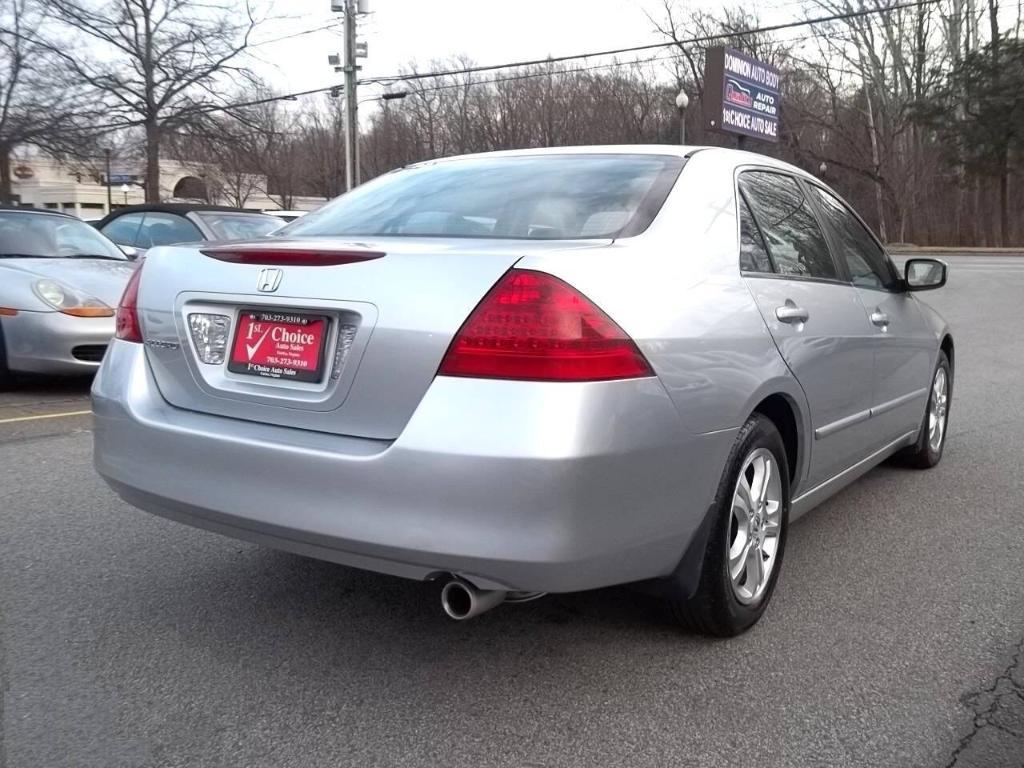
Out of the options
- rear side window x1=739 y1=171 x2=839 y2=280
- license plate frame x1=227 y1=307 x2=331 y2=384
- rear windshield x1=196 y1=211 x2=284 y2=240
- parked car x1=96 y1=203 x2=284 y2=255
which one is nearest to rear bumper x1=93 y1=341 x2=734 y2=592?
license plate frame x1=227 y1=307 x2=331 y2=384

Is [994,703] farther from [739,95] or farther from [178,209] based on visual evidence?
[739,95]

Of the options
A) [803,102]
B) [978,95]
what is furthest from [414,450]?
[803,102]

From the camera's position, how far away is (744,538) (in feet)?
10.2

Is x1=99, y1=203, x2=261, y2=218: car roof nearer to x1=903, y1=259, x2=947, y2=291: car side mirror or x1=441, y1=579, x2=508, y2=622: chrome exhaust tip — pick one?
x1=903, y1=259, x2=947, y2=291: car side mirror

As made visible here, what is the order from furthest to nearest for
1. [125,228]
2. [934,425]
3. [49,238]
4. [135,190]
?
[135,190] → [125,228] → [49,238] → [934,425]

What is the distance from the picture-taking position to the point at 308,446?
8.37 ft

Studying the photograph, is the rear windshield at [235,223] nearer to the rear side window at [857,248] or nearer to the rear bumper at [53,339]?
the rear bumper at [53,339]

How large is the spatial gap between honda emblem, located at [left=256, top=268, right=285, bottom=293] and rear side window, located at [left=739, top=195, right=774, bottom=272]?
1.45m

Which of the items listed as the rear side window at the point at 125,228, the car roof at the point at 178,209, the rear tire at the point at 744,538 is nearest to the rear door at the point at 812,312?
the rear tire at the point at 744,538

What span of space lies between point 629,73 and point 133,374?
5724 cm

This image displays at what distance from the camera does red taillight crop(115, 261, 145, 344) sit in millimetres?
3039

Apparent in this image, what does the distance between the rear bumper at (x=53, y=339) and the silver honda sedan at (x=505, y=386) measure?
4.22 meters

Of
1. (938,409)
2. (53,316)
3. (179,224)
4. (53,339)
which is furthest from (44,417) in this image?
(938,409)

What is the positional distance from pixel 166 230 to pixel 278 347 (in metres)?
8.36
